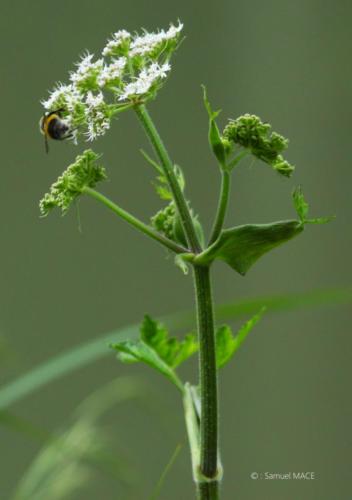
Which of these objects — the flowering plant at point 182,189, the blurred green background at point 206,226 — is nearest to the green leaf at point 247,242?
the flowering plant at point 182,189

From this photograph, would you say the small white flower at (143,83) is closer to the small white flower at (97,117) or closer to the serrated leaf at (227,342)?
the small white flower at (97,117)

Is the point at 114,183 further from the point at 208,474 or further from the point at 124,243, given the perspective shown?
the point at 208,474

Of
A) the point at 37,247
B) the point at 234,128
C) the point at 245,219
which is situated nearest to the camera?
the point at 234,128

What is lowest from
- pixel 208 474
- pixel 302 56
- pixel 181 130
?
pixel 208 474

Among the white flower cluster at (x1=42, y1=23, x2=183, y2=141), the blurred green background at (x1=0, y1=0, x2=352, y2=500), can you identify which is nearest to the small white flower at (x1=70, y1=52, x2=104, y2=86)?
the white flower cluster at (x1=42, y1=23, x2=183, y2=141)

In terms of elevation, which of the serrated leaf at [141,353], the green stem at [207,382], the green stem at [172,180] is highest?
the green stem at [172,180]

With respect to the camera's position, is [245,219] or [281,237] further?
[245,219]

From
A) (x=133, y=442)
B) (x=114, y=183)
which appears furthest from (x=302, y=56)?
(x=133, y=442)

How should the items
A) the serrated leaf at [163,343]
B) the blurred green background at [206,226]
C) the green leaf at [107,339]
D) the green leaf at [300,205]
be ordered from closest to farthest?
the green leaf at [300,205] < the serrated leaf at [163,343] < the green leaf at [107,339] < the blurred green background at [206,226]
